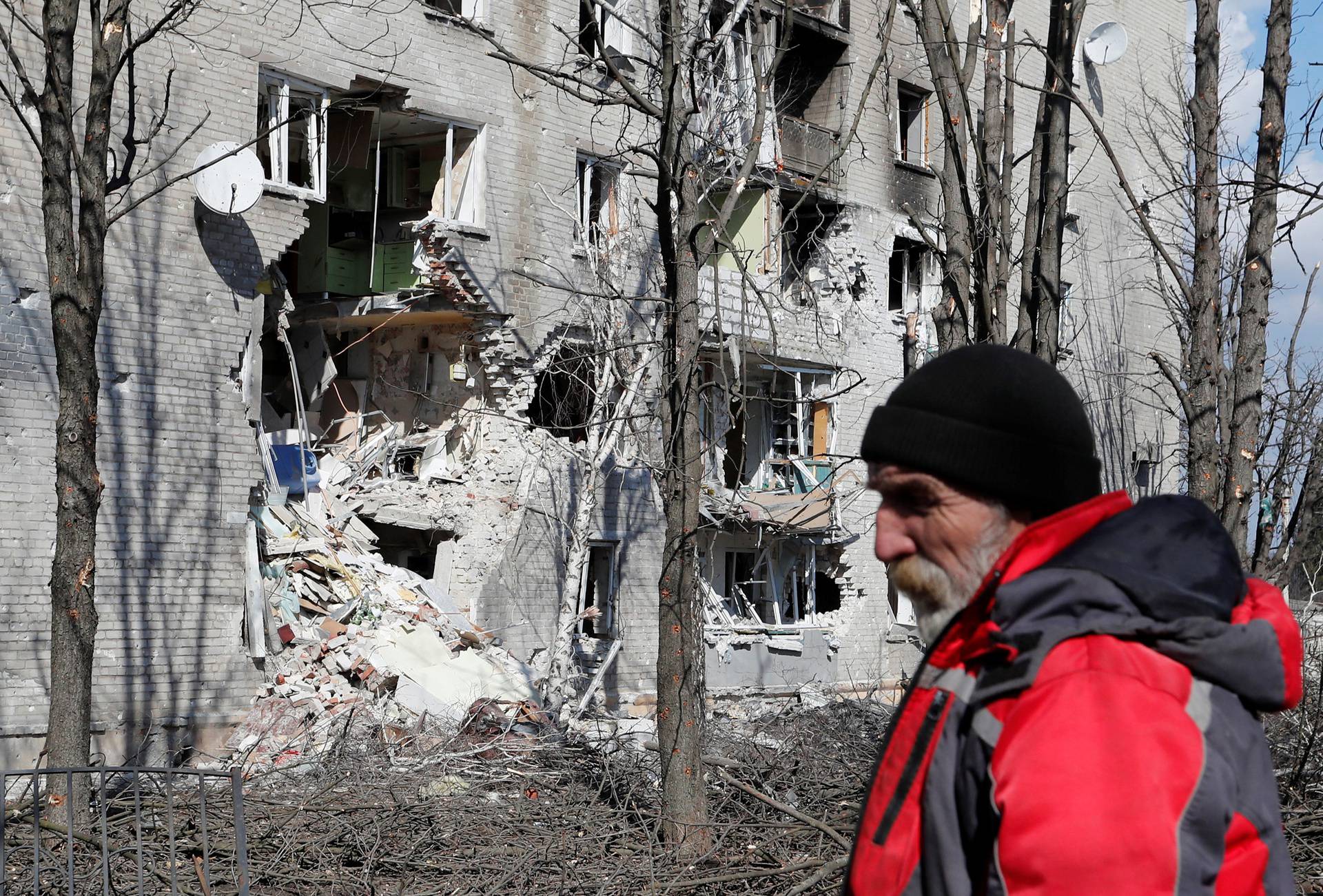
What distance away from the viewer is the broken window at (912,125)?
22.0 m

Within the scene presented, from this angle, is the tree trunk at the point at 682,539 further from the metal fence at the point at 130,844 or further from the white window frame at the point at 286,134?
the white window frame at the point at 286,134

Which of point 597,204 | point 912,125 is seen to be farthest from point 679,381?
point 912,125

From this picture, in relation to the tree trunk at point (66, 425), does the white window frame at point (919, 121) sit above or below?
above

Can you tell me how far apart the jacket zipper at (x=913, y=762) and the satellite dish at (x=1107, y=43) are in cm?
2378

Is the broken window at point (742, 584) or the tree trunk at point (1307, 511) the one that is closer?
the tree trunk at point (1307, 511)

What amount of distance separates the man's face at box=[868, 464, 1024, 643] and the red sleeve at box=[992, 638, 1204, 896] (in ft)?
1.05

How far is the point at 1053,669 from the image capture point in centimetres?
146

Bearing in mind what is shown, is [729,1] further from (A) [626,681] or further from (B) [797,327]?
(A) [626,681]

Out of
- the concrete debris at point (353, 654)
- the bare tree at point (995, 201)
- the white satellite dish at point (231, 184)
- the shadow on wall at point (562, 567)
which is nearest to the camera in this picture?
the bare tree at point (995, 201)

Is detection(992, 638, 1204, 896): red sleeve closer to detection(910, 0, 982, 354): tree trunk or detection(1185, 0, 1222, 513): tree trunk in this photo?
detection(910, 0, 982, 354): tree trunk

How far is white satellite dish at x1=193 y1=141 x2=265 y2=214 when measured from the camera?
1177cm

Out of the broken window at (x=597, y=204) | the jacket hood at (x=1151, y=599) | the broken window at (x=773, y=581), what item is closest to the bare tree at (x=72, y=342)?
the jacket hood at (x=1151, y=599)

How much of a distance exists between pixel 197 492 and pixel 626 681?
673 cm

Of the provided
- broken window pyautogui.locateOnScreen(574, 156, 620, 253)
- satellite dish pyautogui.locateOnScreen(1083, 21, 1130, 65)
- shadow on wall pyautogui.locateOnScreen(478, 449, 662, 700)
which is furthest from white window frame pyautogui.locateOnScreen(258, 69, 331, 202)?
satellite dish pyautogui.locateOnScreen(1083, 21, 1130, 65)
